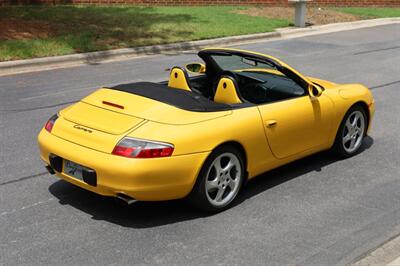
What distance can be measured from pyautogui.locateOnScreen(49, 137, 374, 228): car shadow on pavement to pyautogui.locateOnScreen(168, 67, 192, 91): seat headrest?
1.20 meters

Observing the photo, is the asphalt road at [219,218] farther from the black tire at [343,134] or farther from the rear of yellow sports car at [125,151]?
the rear of yellow sports car at [125,151]

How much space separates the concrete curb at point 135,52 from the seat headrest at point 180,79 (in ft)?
21.4

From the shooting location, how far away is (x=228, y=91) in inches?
214

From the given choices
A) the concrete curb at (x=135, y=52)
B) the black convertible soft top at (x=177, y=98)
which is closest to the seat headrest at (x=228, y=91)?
the black convertible soft top at (x=177, y=98)

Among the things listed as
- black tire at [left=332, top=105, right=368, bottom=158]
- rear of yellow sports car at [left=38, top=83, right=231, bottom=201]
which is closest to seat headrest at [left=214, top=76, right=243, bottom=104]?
rear of yellow sports car at [left=38, top=83, right=231, bottom=201]

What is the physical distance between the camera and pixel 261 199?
17.6 ft

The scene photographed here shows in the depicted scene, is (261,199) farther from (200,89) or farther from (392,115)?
(392,115)

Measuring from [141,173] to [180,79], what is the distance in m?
1.68

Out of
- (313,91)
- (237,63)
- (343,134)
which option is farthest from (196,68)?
(343,134)

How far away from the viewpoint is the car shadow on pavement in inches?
191

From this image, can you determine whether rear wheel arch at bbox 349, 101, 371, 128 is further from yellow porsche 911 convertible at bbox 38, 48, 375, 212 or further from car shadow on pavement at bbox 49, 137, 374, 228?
car shadow on pavement at bbox 49, 137, 374, 228

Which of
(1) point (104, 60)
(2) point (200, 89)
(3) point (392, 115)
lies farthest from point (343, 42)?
(2) point (200, 89)

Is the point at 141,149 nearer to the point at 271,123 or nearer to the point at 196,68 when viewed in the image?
the point at 271,123

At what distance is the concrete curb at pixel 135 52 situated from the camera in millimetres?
11703
